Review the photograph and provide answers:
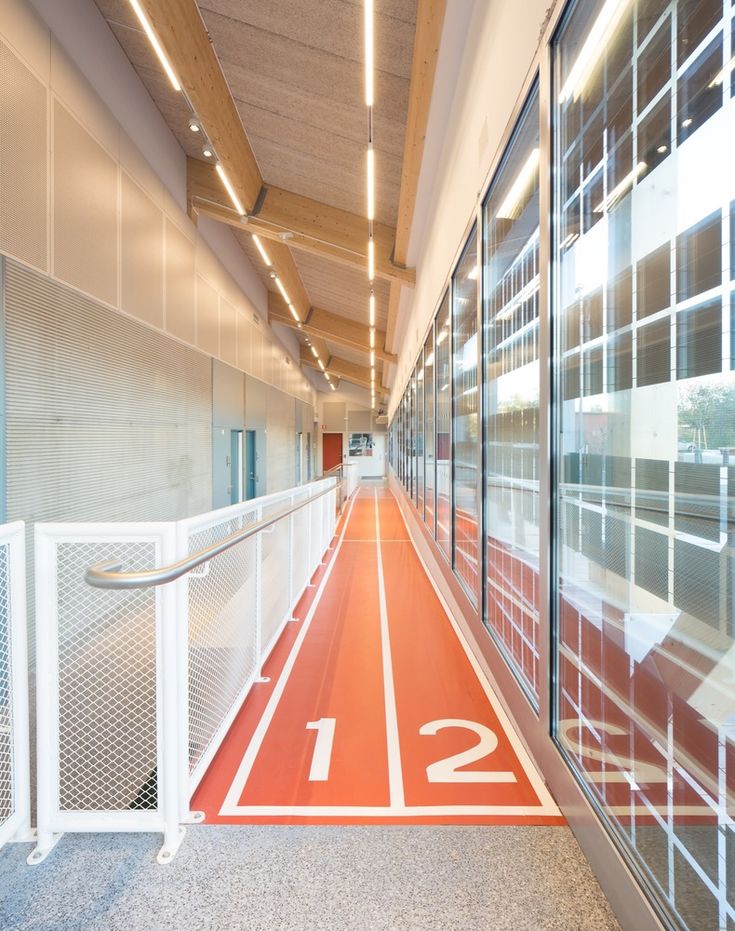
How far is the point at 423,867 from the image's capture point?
170 cm

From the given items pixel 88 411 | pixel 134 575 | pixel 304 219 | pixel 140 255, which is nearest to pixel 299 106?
pixel 304 219

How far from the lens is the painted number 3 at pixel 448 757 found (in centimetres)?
221

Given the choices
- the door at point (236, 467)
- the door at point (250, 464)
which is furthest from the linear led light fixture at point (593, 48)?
the door at point (250, 464)

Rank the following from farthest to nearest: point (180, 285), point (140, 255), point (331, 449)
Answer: point (331, 449) < point (180, 285) < point (140, 255)

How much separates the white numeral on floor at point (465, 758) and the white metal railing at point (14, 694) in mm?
1594

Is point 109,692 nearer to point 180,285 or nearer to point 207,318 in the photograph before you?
point 180,285

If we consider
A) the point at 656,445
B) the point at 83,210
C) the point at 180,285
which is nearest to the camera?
the point at 656,445

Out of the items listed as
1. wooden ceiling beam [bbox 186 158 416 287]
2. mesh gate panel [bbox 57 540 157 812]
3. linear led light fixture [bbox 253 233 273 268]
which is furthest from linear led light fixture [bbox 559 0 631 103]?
linear led light fixture [bbox 253 233 273 268]

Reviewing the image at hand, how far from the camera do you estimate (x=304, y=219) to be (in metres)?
7.90

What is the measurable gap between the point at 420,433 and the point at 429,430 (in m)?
1.59

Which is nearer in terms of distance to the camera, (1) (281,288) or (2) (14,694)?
(2) (14,694)

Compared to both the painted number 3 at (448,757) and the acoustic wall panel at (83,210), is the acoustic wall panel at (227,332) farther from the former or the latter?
the painted number 3 at (448,757)

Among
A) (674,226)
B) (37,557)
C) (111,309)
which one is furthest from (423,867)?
(111,309)

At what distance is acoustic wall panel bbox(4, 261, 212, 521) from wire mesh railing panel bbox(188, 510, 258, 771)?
218cm
